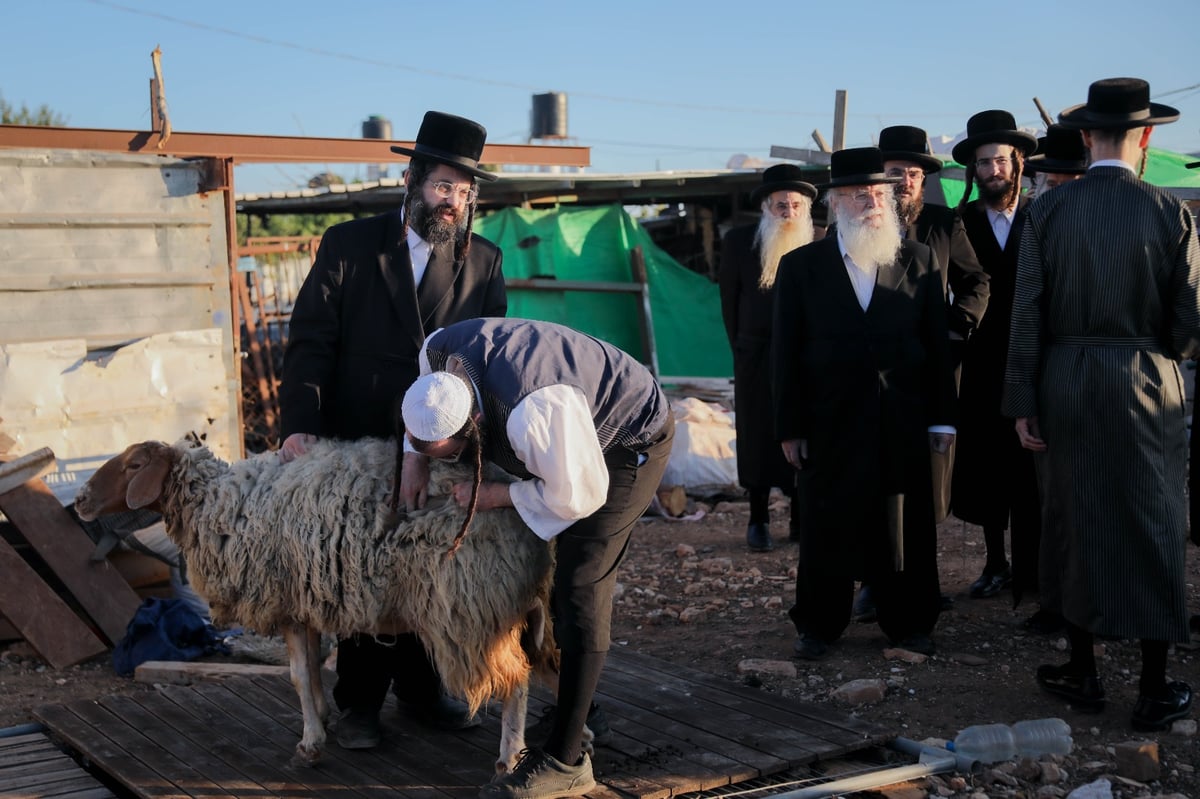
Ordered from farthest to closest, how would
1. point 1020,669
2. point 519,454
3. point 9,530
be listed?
point 9,530, point 1020,669, point 519,454

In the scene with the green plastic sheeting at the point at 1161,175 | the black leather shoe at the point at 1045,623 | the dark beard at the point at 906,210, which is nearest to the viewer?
the black leather shoe at the point at 1045,623

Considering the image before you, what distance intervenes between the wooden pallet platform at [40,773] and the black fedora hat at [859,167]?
13.0ft

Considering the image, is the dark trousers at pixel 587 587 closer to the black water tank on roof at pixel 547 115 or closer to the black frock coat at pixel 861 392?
the black frock coat at pixel 861 392

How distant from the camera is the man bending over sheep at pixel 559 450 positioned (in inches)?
136

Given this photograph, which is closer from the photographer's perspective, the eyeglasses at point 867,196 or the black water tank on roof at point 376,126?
the eyeglasses at point 867,196

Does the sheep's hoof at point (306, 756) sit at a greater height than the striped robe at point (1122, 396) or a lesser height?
lesser

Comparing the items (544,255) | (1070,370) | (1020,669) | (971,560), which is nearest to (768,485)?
(971,560)

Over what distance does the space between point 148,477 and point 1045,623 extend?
4.16 metres

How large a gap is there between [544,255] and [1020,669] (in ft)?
31.7

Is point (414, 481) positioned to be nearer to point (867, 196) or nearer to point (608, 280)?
point (867, 196)

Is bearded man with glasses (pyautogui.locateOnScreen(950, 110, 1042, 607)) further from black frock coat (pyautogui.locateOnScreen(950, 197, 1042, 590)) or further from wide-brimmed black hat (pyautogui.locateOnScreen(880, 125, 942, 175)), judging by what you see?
wide-brimmed black hat (pyautogui.locateOnScreen(880, 125, 942, 175))

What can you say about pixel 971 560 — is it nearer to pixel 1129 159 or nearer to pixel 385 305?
pixel 1129 159

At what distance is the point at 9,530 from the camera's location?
679 cm

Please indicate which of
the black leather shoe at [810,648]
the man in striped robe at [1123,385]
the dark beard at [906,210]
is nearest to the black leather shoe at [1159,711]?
the man in striped robe at [1123,385]
